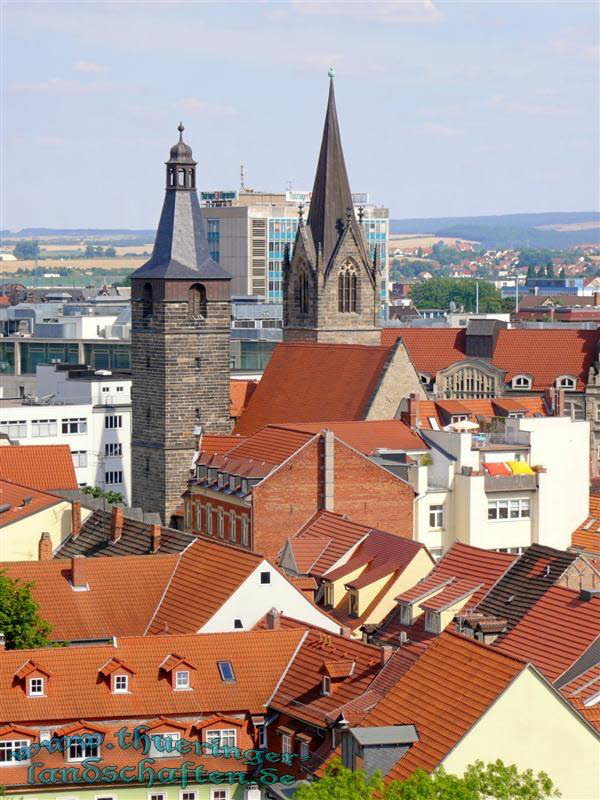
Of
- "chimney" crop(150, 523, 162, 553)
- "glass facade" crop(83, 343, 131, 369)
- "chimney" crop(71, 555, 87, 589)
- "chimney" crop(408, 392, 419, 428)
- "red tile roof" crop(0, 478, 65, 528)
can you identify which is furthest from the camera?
"glass facade" crop(83, 343, 131, 369)

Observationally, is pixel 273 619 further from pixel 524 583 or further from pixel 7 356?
pixel 7 356

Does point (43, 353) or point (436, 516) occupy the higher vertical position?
point (43, 353)

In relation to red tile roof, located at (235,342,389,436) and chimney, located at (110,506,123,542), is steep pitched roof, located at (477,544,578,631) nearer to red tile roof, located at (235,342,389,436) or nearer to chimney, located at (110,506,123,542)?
chimney, located at (110,506,123,542)

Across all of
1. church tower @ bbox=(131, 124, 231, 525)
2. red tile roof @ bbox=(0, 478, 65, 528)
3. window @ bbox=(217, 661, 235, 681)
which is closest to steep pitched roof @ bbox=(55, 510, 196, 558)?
red tile roof @ bbox=(0, 478, 65, 528)

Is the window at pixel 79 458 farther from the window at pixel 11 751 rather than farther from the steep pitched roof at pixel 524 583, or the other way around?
the window at pixel 11 751

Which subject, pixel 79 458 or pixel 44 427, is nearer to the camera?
pixel 44 427

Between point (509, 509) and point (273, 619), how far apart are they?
2388 cm

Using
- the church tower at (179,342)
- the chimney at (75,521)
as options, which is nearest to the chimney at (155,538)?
the chimney at (75,521)

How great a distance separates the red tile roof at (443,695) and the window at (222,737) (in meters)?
7.51

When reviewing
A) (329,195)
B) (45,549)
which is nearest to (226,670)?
(45,549)

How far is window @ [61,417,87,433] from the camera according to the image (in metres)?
115

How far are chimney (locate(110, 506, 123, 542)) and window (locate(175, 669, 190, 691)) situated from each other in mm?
20049

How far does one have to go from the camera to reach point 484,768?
140 feet

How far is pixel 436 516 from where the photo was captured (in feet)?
276
